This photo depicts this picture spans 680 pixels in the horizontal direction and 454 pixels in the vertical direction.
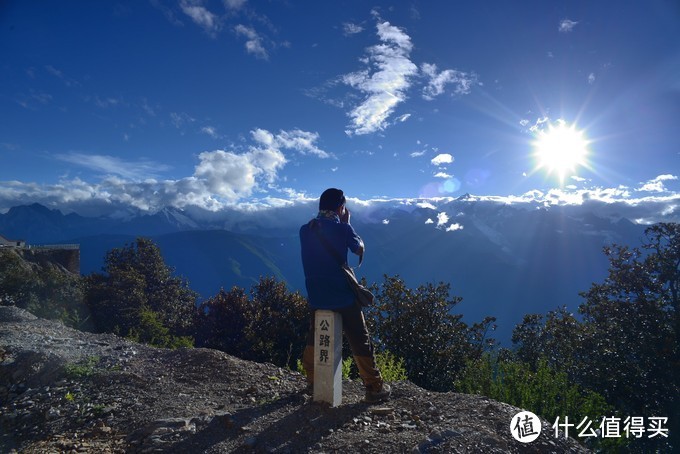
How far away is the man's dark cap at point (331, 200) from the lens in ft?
15.4

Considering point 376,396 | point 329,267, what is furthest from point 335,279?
point 376,396

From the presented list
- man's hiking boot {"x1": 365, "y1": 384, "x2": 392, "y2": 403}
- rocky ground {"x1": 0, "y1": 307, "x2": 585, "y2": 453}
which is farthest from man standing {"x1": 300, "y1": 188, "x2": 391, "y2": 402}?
rocky ground {"x1": 0, "y1": 307, "x2": 585, "y2": 453}

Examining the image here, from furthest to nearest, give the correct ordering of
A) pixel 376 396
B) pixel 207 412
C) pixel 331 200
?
pixel 331 200, pixel 376 396, pixel 207 412

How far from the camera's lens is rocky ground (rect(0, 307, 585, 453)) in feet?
11.8

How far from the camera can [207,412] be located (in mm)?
4387

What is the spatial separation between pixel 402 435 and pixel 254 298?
1338 cm

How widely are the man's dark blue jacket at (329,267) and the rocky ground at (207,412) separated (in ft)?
3.74

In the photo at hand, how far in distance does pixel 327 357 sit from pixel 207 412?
4.66 feet

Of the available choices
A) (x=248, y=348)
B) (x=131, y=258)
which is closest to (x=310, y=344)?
(x=248, y=348)

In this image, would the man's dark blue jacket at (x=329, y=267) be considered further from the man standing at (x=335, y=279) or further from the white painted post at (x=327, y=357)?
the white painted post at (x=327, y=357)

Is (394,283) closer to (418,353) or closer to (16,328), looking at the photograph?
(418,353)

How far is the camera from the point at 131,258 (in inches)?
1051

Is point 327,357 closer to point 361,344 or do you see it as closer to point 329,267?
point 361,344

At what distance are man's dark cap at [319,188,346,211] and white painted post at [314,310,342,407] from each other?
118cm
